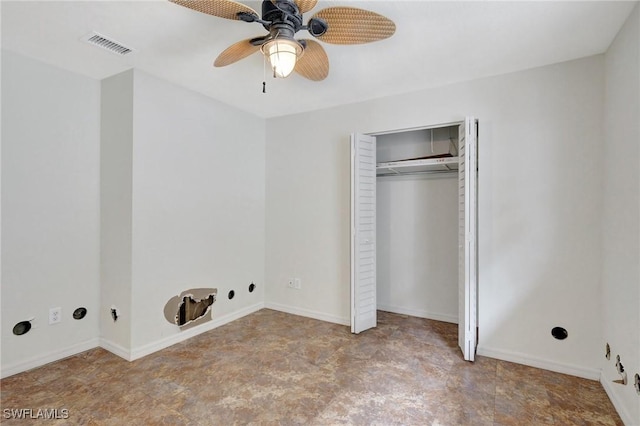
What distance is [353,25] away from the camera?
5.18 ft

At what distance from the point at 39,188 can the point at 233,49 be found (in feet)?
6.51

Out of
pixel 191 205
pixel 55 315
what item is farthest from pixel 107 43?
pixel 55 315

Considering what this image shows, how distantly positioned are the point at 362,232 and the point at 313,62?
1.75 metres

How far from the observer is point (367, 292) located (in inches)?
131

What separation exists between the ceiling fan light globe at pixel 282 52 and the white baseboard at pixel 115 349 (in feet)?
8.36

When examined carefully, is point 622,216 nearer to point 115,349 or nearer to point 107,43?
point 107,43

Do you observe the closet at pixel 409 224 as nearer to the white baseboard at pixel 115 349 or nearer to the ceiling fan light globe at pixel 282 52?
the ceiling fan light globe at pixel 282 52

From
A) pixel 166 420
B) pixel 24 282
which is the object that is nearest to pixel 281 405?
pixel 166 420

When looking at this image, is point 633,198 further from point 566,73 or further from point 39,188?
point 39,188

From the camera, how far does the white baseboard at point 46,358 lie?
235 centimetres

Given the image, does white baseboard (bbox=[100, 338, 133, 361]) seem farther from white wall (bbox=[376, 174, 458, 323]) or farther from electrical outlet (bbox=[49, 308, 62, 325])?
white wall (bbox=[376, 174, 458, 323])

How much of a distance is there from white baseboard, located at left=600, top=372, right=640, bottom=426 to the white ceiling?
7.59 ft
